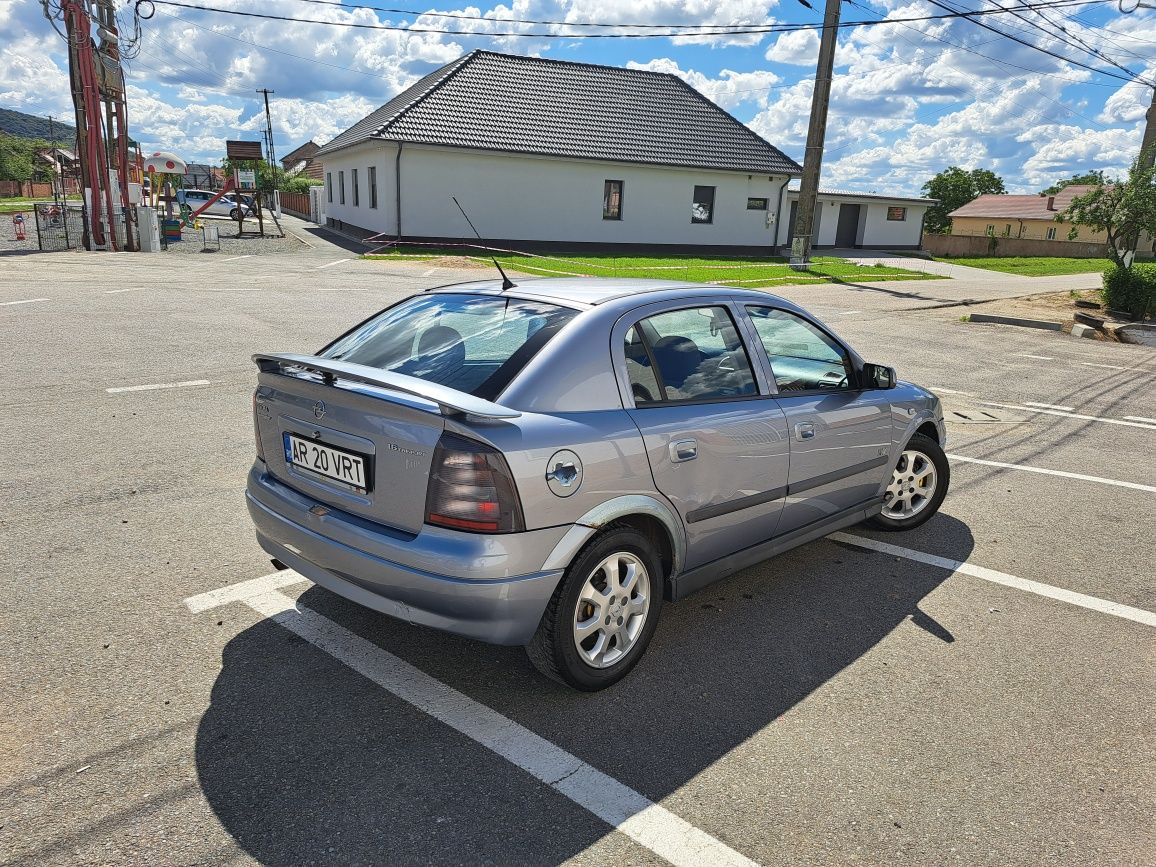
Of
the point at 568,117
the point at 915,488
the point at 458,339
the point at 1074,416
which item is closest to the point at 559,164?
the point at 568,117

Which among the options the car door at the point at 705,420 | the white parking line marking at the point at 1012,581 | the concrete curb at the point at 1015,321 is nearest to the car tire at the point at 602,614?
the car door at the point at 705,420

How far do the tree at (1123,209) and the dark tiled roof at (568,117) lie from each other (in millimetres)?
15569

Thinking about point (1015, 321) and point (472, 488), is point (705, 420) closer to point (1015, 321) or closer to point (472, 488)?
point (472, 488)

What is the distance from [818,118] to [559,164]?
9.84 meters

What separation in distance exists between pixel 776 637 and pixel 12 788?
2.99 m

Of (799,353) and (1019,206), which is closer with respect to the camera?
(799,353)

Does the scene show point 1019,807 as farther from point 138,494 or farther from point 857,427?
point 138,494

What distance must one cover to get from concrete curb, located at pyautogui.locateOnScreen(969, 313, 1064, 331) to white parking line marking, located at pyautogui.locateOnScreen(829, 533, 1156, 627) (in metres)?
13.9

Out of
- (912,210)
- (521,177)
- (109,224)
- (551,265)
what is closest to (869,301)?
(551,265)

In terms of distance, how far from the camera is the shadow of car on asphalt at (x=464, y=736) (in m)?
2.50

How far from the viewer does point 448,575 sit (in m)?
2.86

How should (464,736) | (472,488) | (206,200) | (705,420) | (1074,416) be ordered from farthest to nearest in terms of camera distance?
1. (206,200)
2. (1074,416)
3. (705,420)
4. (464,736)
5. (472,488)

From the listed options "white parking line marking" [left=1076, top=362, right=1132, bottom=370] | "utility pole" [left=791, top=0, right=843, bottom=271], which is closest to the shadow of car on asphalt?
"white parking line marking" [left=1076, top=362, right=1132, bottom=370]

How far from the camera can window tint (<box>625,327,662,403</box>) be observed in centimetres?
338
